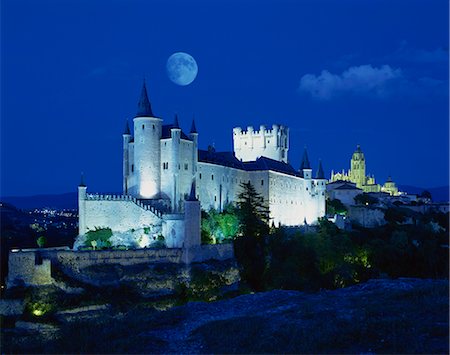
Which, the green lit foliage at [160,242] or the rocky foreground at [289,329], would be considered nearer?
the rocky foreground at [289,329]

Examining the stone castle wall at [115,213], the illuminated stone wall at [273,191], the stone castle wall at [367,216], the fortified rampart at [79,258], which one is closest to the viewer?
the fortified rampart at [79,258]

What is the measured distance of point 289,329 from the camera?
17.6 metres

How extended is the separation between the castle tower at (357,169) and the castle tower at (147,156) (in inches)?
2677

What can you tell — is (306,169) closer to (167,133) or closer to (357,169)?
(167,133)

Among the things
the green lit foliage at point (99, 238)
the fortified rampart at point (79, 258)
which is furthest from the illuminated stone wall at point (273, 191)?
the green lit foliage at point (99, 238)

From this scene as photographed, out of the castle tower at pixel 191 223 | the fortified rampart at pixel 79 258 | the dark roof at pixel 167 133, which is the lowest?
the fortified rampart at pixel 79 258

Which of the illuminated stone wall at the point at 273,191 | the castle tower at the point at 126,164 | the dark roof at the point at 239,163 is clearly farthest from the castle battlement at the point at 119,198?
the dark roof at the point at 239,163

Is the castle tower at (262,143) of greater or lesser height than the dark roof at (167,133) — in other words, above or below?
above

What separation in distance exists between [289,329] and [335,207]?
2079 inches

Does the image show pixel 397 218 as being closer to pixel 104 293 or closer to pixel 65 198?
pixel 104 293

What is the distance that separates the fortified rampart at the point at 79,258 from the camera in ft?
121

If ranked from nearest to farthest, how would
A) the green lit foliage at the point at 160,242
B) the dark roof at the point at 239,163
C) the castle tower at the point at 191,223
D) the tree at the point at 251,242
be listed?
the castle tower at the point at 191,223 < the green lit foliage at the point at 160,242 < the tree at the point at 251,242 < the dark roof at the point at 239,163

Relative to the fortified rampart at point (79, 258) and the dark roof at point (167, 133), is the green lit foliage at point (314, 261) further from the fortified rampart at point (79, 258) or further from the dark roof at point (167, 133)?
the dark roof at point (167, 133)

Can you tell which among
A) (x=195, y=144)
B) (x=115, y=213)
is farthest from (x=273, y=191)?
(x=115, y=213)
